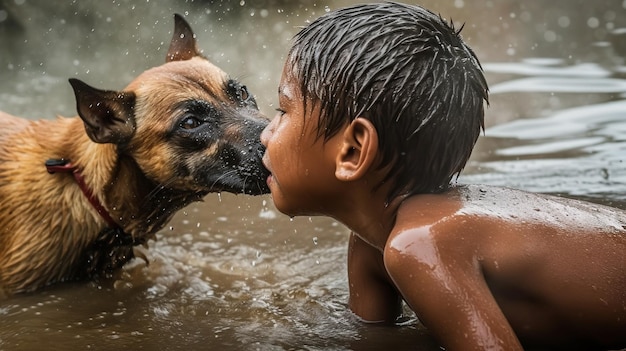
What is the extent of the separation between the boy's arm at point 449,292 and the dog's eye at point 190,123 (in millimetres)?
1443

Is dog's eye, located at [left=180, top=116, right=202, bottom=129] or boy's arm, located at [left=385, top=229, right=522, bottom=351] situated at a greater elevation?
dog's eye, located at [left=180, top=116, right=202, bottom=129]

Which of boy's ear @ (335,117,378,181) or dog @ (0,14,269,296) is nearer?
boy's ear @ (335,117,378,181)

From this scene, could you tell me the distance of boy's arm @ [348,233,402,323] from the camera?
316cm

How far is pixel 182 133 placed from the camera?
361 centimetres

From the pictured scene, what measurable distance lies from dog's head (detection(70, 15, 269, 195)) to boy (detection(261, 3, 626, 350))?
810 millimetres

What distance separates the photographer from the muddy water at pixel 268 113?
327cm

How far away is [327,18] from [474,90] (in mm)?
563

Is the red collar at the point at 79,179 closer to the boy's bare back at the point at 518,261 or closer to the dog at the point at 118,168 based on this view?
the dog at the point at 118,168

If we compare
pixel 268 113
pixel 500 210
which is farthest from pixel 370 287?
pixel 268 113

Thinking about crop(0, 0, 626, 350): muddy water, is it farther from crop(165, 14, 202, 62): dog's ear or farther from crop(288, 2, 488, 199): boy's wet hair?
crop(165, 14, 202, 62): dog's ear

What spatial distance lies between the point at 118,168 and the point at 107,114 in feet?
0.82

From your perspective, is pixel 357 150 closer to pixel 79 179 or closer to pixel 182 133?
pixel 182 133

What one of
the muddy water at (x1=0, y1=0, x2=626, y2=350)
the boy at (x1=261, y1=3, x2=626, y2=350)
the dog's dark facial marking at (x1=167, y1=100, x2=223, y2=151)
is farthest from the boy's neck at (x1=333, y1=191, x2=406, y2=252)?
the dog's dark facial marking at (x1=167, y1=100, x2=223, y2=151)

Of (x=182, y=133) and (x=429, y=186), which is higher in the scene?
(x=182, y=133)
